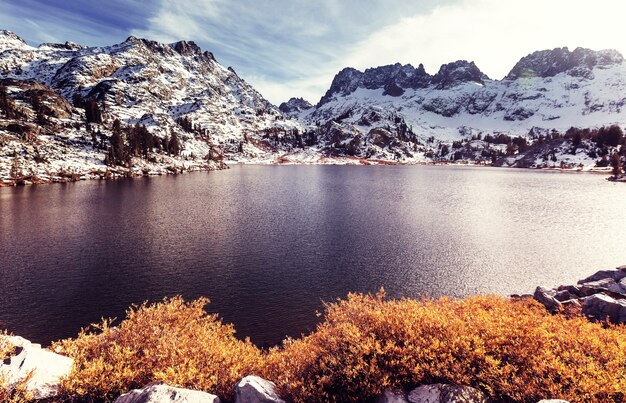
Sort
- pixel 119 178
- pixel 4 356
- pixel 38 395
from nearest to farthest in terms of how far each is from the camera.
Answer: pixel 38 395 → pixel 4 356 → pixel 119 178

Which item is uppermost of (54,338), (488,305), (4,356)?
(4,356)

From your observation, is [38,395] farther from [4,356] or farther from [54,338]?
[54,338]

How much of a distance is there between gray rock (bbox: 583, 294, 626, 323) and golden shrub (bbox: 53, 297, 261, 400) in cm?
2601

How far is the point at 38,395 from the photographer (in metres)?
13.8

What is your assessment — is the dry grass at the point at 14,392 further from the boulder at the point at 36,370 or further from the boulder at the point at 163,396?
the boulder at the point at 163,396

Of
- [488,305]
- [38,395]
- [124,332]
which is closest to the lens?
[38,395]

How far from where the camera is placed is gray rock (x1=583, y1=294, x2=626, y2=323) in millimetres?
24078

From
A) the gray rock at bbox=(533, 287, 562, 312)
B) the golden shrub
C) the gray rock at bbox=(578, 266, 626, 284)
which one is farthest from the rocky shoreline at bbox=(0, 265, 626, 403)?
the gray rock at bbox=(578, 266, 626, 284)

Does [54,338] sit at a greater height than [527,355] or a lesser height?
lesser

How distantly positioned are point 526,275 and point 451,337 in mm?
34609

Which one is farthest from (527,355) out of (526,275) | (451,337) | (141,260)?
(141,260)

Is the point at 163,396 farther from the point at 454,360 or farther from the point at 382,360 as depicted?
the point at 454,360

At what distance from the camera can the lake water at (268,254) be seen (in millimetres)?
33906

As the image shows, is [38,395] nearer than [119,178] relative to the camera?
Yes
